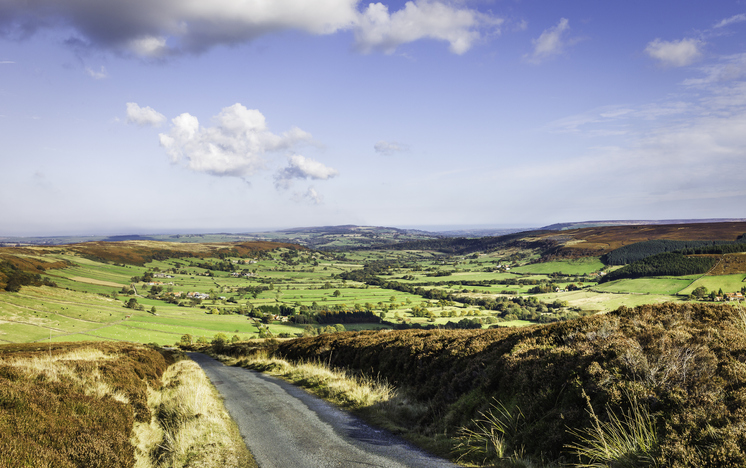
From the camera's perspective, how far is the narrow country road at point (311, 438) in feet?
25.1

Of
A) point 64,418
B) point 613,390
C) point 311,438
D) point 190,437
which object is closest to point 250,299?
point 190,437

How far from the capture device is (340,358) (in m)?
22.4

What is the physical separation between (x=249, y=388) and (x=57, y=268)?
506ft

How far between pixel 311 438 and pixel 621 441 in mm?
7187

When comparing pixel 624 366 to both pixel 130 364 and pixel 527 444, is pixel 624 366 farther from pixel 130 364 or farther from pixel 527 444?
pixel 130 364

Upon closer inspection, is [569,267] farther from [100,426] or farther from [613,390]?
[100,426]

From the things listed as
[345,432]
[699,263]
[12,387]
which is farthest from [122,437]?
[699,263]

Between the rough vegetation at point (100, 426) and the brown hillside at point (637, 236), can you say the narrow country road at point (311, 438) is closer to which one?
the rough vegetation at point (100, 426)

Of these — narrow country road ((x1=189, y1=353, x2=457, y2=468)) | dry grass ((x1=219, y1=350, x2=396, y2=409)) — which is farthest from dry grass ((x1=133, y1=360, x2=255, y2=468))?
dry grass ((x1=219, y1=350, x2=396, y2=409))

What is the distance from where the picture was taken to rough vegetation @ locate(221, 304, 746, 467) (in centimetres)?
518

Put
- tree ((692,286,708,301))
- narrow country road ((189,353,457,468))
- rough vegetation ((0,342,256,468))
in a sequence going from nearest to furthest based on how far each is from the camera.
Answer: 1. rough vegetation ((0,342,256,468))
2. narrow country road ((189,353,457,468))
3. tree ((692,286,708,301))

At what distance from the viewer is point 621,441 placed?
5.62 m

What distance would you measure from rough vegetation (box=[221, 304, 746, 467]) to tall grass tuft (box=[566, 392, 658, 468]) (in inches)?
0.9

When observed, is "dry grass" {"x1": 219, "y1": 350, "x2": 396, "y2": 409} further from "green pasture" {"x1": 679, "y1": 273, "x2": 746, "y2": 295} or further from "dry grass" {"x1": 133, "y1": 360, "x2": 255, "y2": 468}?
"green pasture" {"x1": 679, "y1": 273, "x2": 746, "y2": 295}
